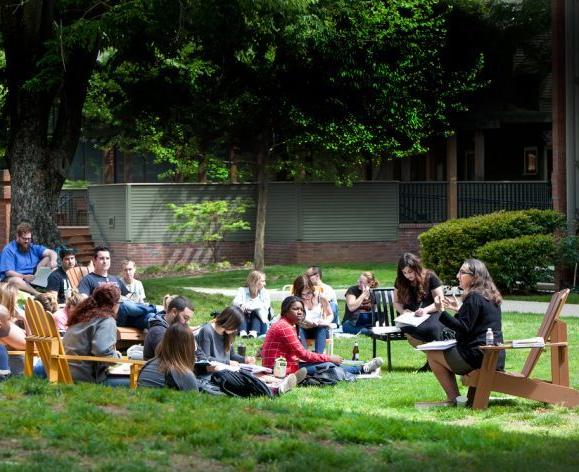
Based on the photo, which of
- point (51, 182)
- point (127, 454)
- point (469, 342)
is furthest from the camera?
point (51, 182)

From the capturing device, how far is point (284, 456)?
27.5 feet

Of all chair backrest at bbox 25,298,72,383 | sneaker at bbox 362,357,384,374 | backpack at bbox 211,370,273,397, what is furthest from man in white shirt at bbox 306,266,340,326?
chair backrest at bbox 25,298,72,383

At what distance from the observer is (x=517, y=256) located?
25.1 meters

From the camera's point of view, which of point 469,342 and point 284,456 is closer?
point 284,456

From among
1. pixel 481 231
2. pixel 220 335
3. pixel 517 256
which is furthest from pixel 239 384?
pixel 481 231

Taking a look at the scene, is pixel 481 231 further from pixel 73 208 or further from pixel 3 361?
pixel 73 208

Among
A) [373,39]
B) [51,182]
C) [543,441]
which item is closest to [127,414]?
[543,441]

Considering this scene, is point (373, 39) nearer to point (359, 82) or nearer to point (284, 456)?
point (359, 82)

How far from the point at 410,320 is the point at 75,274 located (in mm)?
5774

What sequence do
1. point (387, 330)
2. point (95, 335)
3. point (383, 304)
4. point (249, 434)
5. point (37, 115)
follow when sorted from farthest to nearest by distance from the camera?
point (37, 115) < point (383, 304) < point (387, 330) < point (95, 335) < point (249, 434)

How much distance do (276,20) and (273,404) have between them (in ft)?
54.2

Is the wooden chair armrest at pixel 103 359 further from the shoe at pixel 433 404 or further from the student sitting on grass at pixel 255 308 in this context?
the student sitting on grass at pixel 255 308

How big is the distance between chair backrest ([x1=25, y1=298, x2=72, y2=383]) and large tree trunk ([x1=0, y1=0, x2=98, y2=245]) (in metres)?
11.1

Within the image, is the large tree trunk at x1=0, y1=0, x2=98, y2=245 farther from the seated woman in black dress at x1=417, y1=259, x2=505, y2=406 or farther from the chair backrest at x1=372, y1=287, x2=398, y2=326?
the seated woman in black dress at x1=417, y1=259, x2=505, y2=406
